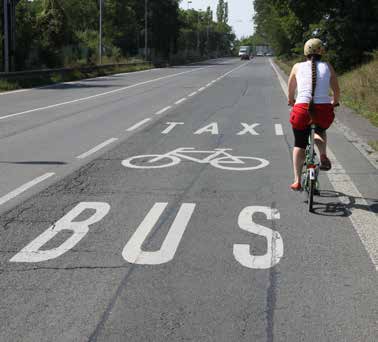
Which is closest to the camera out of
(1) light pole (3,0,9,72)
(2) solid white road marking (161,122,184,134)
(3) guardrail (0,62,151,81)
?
(2) solid white road marking (161,122,184,134)

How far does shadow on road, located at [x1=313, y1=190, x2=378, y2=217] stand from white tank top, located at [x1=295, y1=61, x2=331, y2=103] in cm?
107

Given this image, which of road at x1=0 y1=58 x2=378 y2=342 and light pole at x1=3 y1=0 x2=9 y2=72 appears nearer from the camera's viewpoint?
road at x1=0 y1=58 x2=378 y2=342

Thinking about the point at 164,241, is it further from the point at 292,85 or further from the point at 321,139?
the point at 292,85

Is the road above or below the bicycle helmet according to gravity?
below

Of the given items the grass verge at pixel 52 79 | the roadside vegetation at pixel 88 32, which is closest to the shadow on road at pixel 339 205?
the grass verge at pixel 52 79

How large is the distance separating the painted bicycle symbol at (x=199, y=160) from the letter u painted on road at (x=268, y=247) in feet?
8.64

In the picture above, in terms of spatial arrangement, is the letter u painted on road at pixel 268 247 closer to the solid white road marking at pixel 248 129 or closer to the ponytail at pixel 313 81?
the ponytail at pixel 313 81

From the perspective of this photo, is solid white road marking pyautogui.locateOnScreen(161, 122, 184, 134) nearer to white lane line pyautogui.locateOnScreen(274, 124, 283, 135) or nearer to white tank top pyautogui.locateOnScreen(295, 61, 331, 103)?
white lane line pyautogui.locateOnScreen(274, 124, 283, 135)

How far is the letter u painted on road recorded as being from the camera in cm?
482

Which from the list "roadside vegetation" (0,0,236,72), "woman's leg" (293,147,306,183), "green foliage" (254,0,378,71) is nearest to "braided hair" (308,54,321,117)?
"woman's leg" (293,147,306,183)

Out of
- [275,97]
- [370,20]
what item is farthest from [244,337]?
[370,20]

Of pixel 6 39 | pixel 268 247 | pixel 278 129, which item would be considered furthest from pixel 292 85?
pixel 6 39

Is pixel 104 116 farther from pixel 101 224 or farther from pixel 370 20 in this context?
pixel 370 20

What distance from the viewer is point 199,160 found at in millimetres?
9406
